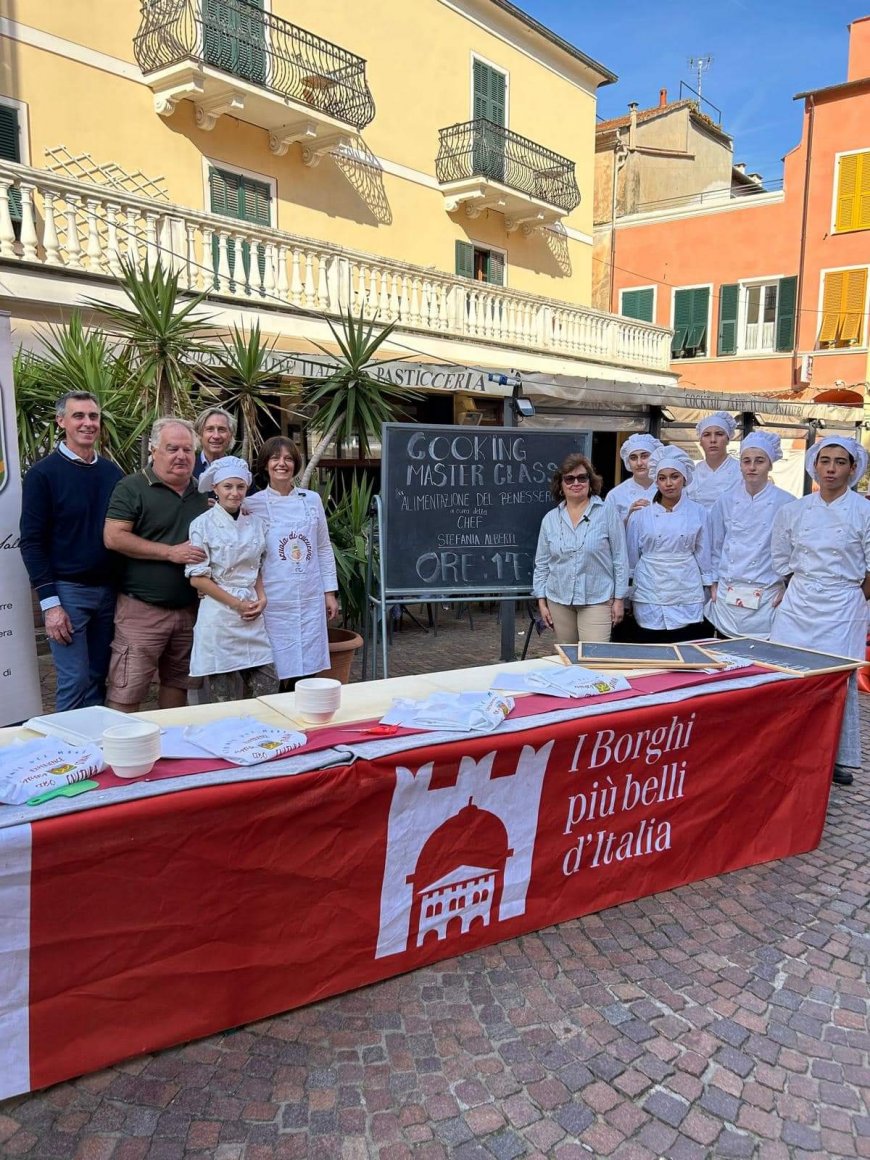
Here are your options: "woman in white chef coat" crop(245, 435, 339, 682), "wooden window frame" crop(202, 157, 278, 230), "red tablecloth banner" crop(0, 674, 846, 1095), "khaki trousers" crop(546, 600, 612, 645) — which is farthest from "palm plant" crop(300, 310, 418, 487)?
"wooden window frame" crop(202, 157, 278, 230)

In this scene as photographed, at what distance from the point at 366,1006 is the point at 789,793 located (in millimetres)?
1877

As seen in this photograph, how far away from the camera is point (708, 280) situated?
19.2 m

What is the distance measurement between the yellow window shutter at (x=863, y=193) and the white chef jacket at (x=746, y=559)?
54.9ft

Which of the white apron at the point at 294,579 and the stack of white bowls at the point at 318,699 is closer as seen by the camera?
the stack of white bowls at the point at 318,699

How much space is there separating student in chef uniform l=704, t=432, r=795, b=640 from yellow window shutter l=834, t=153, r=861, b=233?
16566 mm

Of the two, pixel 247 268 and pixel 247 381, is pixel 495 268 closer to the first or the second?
pixel 247 268

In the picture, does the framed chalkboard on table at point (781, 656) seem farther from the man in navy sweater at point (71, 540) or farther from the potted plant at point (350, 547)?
the man in navy sweater at point (71, 540)

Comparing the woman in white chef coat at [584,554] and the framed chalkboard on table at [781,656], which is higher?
the woman in white chef coat at [584,554]

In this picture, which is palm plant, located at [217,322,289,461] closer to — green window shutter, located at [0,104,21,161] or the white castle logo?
the white castle logo

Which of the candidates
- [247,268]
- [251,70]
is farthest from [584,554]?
[251,70]

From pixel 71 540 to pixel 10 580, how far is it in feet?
1.36

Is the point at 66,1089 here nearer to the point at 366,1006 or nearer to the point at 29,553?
the point at 366,1006

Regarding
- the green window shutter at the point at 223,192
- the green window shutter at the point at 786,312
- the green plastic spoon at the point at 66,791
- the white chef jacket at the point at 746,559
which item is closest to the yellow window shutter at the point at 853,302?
the green window shutter at the point at 786,312

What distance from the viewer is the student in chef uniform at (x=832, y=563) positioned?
3.75 meters
